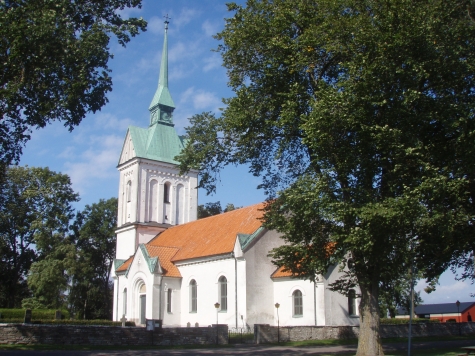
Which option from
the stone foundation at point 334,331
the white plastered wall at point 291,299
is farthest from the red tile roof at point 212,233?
the stone foundation at point 334,331

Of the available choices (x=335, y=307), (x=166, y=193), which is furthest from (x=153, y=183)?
(x=335, y=307)

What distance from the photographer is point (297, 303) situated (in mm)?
33844

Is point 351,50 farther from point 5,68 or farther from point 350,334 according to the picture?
point 350,334

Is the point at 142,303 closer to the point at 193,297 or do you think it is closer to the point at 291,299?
the point at 193,297

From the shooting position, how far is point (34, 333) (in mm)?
23375

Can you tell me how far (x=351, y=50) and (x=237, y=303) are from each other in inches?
843

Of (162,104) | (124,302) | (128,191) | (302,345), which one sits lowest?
(302,345)

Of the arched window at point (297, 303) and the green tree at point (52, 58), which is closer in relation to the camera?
the green tree at point (52, 58)

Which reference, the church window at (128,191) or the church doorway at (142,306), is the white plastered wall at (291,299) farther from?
the church window at (128,191)

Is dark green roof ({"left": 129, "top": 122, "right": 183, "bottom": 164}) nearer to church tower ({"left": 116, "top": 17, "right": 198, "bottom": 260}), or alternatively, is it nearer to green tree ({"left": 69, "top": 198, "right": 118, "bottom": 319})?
church tower ({"left": 116, "top": 17, "right": 198, "bottom": 260})

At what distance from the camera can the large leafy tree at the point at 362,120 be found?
677 inches

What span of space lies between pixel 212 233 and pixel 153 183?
1231cm

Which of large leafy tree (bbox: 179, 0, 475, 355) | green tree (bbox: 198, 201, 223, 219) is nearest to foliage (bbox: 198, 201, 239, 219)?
green tree (bbox: 198, 201, 223, 219)

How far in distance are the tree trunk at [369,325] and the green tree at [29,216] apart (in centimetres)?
4476
